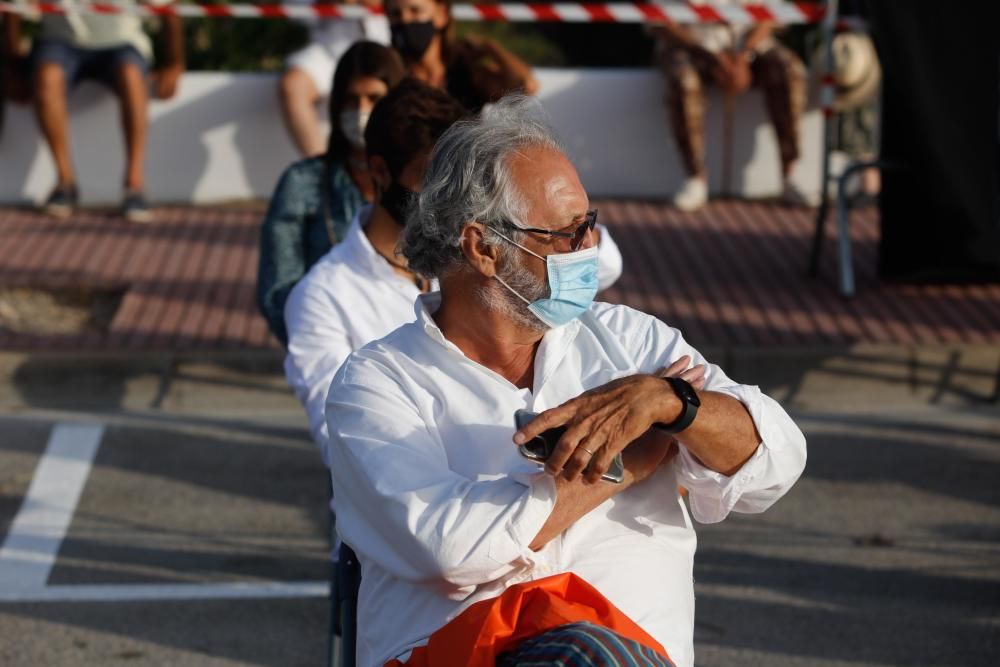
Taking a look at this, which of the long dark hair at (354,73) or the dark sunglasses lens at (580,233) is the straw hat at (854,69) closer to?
the long dark hair at (354,73)

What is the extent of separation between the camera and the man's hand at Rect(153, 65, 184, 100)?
28.7 ft

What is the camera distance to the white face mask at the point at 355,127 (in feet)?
14.6

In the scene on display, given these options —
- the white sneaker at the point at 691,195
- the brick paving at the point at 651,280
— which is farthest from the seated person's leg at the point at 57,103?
the white sneaker at the point at 691,195

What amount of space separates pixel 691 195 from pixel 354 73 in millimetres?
4505

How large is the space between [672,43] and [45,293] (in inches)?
147

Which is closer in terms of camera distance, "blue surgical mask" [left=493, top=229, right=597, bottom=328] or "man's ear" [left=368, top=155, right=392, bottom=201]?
"blue surgical mask" [left=493, top=229, right=597, bottom=328]

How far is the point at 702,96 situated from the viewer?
8.74m

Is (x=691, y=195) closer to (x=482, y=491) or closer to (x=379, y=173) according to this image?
(x=379, y=173)

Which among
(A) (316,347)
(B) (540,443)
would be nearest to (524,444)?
(B) (540,443)

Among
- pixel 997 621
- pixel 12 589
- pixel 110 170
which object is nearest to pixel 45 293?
pixel 110 170

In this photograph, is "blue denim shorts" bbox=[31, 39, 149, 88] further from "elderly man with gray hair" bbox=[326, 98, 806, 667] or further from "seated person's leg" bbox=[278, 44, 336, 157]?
"elderly man with gray hair" bbox=[326, 98, 806, 667]

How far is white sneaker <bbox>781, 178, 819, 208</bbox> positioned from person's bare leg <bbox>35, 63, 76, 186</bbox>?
4.04 metres

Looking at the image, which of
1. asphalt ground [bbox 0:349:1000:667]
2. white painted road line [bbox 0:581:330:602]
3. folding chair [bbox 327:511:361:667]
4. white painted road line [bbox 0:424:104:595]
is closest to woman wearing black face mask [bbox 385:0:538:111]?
Answer: asphalt ground [bbox 0:349:1000:667]

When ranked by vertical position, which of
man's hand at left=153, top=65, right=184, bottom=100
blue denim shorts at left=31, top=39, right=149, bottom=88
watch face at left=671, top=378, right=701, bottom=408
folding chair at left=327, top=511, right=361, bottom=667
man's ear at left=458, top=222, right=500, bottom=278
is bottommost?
man's hand at left=153, top=65, right=184, bottom=100
